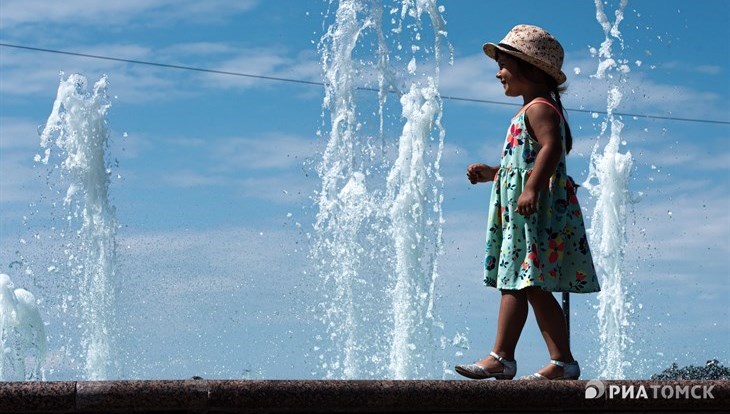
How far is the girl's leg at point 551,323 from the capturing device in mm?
4594

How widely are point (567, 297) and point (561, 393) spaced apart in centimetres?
100

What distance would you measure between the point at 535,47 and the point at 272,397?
2029mm

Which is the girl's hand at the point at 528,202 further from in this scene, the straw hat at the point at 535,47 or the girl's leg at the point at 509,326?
the straw hat at the point at 535,47

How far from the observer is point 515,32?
192 inches

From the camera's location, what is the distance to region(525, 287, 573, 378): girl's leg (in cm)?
459

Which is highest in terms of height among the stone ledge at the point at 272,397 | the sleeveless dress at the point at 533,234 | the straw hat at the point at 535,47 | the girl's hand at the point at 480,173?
the straw hat at the point at 535,47

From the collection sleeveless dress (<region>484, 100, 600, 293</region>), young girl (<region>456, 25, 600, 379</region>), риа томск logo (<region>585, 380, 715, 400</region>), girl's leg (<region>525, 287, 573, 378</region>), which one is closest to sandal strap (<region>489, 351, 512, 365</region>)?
young girl (<region>456, 25, 600, 379</region>)

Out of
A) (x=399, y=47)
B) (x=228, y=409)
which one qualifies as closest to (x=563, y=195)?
(x=228, y=409)

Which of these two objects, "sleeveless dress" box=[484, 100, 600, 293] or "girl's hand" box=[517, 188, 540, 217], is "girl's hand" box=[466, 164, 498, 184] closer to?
"sleeveless dress" box=[484, 100, 600, 293]

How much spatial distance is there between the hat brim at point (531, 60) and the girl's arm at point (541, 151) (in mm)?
196

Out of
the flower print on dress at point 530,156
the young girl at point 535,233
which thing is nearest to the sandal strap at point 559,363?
the young girl at point 535,233

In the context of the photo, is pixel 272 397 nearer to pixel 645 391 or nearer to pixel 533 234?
pixel 645 391

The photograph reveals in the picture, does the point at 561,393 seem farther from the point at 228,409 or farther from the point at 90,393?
the point at 90,393

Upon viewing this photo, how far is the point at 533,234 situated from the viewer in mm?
4590
